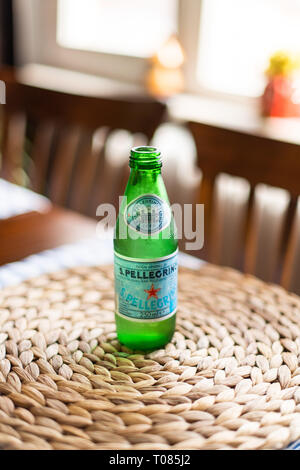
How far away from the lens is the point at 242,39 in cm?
171

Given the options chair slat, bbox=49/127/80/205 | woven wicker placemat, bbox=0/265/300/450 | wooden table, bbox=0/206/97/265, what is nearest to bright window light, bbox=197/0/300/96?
chair slat, bbox=49/127/80/205

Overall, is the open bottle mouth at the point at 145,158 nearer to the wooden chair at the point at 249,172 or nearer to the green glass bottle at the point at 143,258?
the green glass bottle at the point at 143,258

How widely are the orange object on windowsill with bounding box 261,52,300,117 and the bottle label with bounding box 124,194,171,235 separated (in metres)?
1.01

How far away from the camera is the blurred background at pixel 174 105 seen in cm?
117

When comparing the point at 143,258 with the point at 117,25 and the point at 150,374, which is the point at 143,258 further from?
the point at 117,25

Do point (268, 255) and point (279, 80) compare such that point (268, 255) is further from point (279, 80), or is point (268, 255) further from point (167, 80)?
point (167, 80)

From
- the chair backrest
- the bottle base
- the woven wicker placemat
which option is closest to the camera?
the woven wicker placemat

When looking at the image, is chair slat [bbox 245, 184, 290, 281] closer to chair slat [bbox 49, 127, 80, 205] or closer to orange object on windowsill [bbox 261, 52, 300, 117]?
→ orange object on windowsill [bbox 261, 52, 300, 117]

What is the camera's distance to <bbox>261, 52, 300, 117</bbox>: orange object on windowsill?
1480mm

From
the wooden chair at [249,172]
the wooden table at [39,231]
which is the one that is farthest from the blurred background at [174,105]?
the wooden table at [39,231]

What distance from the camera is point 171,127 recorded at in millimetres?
1786

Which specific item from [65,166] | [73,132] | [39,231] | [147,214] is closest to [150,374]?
[147,214]

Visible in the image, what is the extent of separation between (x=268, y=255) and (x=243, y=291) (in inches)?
34.4

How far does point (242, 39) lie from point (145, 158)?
1.25 meters
